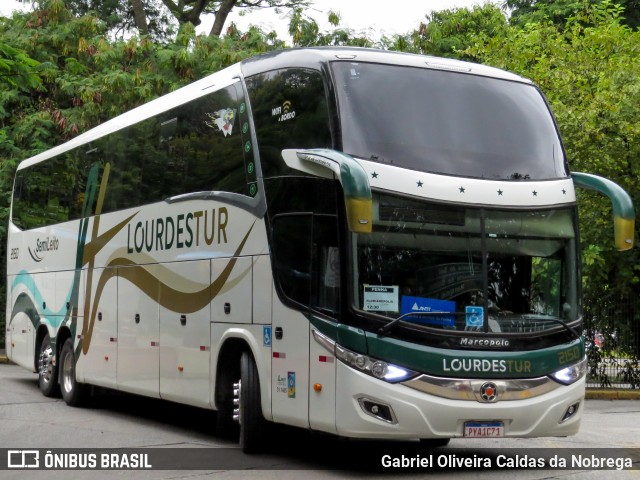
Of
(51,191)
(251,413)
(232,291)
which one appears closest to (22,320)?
(51,191)

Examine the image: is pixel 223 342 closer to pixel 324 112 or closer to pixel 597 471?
pixel 324 112

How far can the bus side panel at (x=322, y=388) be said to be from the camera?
10.5 m

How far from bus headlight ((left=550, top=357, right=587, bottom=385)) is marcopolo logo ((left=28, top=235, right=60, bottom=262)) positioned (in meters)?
10.4

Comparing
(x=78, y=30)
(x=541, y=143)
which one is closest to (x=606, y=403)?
(x=541, y=143)

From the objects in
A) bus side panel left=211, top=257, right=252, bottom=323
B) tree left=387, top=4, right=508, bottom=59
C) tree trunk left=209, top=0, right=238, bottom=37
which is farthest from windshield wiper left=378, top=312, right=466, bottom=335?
tree trunk left=209, top=0, right=238, bottom=37

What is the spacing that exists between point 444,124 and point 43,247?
10.7 metres

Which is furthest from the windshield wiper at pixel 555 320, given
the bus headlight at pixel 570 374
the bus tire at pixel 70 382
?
the bus tire at pixel 70 382

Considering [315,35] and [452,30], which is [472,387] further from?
[452,30]

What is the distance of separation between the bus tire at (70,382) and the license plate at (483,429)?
902cm

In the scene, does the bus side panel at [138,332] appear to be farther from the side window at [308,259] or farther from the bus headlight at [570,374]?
the bus headlight at [570,374]

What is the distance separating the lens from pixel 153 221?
15.0 meters

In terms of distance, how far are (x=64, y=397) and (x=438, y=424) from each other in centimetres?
978

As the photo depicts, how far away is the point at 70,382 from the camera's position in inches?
719

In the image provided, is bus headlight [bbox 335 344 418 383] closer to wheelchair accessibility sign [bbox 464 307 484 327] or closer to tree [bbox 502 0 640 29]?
wheelchair accessibility sign [bbox 464 307 484 327]
